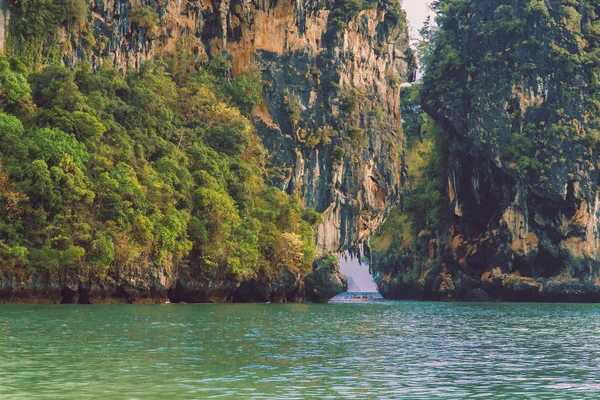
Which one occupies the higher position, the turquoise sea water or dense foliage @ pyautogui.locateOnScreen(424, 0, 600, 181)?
dense foliage @ pyautogui.locateOnScreen(424, 0, 600, 181)

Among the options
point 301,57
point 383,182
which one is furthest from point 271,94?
point 383,182

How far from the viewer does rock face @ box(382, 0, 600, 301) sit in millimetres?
74062

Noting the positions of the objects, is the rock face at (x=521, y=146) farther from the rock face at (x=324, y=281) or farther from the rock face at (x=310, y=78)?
the rock face at (x=324, y=281)

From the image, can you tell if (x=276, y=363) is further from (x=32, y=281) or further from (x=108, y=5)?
(x=108, y=5)

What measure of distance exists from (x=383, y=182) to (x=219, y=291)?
24.5m

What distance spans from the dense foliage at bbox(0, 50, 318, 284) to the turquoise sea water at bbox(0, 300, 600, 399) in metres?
11.8

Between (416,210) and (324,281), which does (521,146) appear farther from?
(324,281)

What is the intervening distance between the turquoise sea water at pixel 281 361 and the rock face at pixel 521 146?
46.2 meters

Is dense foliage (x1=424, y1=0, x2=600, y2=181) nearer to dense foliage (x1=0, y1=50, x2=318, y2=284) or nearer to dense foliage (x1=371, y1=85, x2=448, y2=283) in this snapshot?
dense foliage (x1=371, y1=85, x2=448, y2=283)

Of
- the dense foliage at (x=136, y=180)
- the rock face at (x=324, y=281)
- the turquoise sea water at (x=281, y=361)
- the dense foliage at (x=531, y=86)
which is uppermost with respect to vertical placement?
the dense foliage at (x=531, y=86)

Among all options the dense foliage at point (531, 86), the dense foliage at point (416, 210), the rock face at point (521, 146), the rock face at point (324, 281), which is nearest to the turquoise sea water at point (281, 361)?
the rock face at point (324, 281)

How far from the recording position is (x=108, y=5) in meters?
56.2

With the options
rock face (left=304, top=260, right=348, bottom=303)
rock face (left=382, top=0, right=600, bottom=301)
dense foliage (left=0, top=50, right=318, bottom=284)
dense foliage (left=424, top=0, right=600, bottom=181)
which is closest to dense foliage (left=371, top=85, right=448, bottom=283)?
rock face (left=382, top=0, right=600, bottom=301)

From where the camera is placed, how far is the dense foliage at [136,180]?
4034cm
